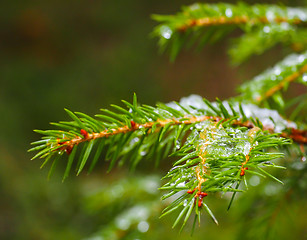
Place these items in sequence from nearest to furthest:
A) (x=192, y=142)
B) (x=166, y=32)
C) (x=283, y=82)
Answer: (x=192, y=142)
(x=283, y=82)
(x=166, y=32)

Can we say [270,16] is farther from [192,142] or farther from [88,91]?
[88,91]

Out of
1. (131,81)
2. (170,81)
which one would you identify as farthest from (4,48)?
(170,81)

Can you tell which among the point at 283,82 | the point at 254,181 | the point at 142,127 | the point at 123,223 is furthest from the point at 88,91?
the point at 142,127

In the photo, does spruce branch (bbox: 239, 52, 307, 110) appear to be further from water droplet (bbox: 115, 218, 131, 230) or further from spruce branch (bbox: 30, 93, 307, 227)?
water droplet (bbox: 115, 218, 131, 230)

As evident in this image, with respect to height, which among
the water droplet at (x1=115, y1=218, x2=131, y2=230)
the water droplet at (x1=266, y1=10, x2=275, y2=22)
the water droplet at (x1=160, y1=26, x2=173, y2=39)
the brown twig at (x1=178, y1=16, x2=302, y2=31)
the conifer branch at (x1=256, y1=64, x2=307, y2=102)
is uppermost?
the water droplet at (x1=266, y1=10, x2=275, y2=22)

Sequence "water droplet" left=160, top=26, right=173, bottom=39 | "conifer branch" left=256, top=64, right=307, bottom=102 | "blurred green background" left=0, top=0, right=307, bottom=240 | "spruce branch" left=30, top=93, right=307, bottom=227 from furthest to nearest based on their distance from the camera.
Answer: "blurred green background" left=0, top=0, right=307, bottom=240 → "water droplet" left=160, top=26, right=173, bottom=39 → "conifer branch" left=256, top=64, right=307, bottom=102 → "spruce branch" left=30, top=93, right=307, bottom=227

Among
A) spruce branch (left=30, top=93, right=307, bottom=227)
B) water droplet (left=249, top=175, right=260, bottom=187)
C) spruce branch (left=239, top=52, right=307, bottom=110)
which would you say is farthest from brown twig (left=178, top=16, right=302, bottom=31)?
water droplet (left=249, top=175, right=260, bottom=187)

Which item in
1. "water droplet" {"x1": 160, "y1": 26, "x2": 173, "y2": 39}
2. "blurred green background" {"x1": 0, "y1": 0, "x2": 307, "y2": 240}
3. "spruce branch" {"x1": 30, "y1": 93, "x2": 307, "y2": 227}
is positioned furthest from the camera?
"blurred green background" {"x1": 0, "y1": 0, "x2": 307, "y2": 240}

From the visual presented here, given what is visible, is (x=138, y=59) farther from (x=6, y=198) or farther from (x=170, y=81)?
(x=6, y=198)

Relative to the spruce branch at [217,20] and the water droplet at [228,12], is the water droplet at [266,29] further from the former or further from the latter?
the water droplet at [228,12]
